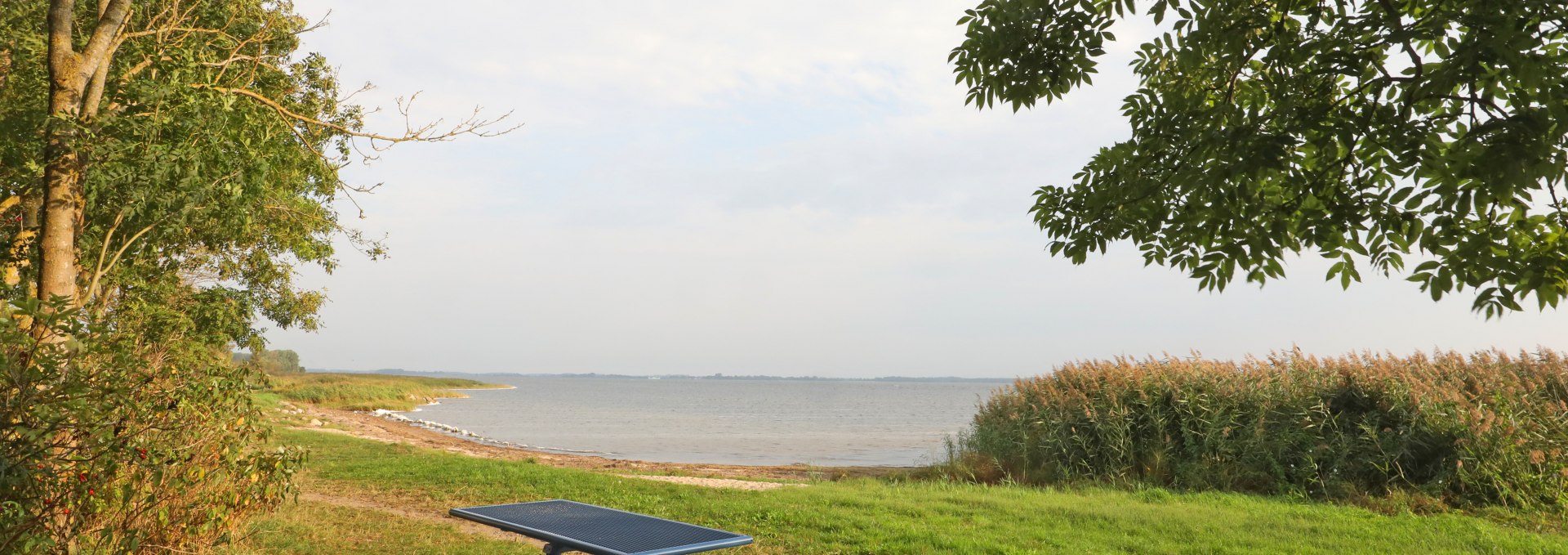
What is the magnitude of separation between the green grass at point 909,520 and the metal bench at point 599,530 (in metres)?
2.08

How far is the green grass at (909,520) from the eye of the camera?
777 cm

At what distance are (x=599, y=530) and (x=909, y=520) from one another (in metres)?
4.61

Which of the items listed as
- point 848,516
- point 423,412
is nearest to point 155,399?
point 848,516

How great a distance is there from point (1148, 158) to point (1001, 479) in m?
8.29

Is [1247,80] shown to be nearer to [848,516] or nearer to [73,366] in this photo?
[848,516]

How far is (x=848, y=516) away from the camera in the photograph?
8.91m

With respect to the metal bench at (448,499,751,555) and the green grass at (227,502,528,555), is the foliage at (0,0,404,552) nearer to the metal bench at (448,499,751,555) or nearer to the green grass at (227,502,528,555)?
the green grass at (227,502,528,555)

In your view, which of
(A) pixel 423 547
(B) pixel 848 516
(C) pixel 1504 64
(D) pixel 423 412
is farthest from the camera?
(D) pixel 423 412

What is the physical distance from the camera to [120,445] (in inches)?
202

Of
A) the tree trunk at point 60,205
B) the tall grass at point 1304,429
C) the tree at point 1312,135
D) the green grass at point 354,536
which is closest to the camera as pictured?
the tree at point 1312,135

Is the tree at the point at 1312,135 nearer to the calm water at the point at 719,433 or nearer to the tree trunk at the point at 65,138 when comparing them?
the tree trunk at the point at 65,138

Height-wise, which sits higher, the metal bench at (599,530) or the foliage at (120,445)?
the foliage at (120,445)

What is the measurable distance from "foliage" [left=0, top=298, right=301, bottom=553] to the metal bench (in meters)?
1.89

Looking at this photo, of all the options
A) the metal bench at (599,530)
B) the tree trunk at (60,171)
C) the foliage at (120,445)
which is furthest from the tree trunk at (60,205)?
the metal bench at (599,530)
